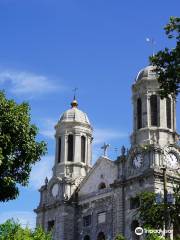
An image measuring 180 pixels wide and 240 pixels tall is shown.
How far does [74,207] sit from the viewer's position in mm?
57062

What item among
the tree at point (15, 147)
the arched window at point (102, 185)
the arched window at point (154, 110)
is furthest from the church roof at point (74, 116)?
the tree at point (15, 147)

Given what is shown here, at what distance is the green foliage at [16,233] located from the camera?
3114 cm

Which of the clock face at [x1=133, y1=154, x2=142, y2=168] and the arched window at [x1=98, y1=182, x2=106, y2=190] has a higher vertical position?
the clock face at [x1=133, y1=154, x2=142, y2=168]

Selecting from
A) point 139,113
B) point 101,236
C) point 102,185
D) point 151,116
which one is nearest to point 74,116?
point 102,185

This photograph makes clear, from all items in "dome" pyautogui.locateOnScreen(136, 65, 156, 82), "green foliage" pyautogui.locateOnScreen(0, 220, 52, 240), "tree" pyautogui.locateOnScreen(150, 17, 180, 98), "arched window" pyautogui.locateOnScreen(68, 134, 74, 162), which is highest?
"dome" pyautogui.locateOnScreen(136, 65, 156, 82)

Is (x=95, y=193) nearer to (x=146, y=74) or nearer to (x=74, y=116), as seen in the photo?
(x=74, y=116)

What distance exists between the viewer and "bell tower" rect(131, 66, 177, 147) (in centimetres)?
5169

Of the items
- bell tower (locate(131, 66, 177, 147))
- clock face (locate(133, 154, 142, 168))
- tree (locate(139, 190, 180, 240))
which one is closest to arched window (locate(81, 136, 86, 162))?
bell tower (locate(131, 66, 177, 147))

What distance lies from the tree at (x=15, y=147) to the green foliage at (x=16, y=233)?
6.21 meters

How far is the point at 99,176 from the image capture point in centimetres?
5628

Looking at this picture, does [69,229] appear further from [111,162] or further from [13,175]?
[13,175]

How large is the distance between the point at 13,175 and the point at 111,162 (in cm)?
2967

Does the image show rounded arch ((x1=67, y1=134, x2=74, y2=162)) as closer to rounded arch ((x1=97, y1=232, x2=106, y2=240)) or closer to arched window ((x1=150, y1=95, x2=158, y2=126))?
rounded arch ((x1=97, y1=232, x2=106, y2=240))

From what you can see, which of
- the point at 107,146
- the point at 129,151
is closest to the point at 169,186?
the point at 129,151
